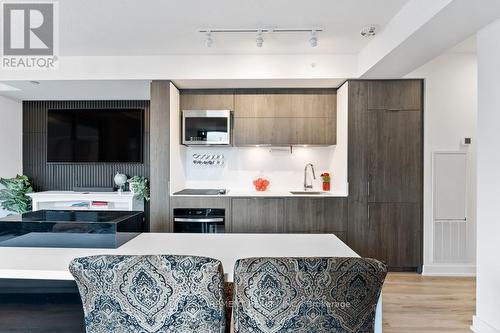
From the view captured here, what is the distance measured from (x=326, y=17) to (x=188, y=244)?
215 cm

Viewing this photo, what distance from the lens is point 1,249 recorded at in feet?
5.18

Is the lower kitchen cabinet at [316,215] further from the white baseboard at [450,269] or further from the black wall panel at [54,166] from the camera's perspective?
the black wall panel at [54,166]

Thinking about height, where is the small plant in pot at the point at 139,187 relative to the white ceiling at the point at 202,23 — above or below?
below

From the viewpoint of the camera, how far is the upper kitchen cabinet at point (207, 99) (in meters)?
3.77

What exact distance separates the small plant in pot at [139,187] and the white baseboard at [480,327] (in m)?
3.93

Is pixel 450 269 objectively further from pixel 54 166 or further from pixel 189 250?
pixel 54 166

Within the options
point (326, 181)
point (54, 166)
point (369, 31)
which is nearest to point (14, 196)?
point (54, 166)

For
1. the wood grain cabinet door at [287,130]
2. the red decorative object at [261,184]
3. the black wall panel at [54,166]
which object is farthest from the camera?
the black wall panel at [54,166]

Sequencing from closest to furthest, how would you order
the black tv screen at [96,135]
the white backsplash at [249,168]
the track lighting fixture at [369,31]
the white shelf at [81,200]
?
the track lighting fixture at [369,31] → the white backsplash at [249,168] → the white shelf at [81,200] → the black tv screen at [96,135]

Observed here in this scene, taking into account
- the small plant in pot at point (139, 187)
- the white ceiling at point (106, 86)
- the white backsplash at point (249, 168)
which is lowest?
the small plant in pot at point (139, 187)

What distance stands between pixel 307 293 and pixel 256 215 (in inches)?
96.3

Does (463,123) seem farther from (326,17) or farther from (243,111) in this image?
(243,111)

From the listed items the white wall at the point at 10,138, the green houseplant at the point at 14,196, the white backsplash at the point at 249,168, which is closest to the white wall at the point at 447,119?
the white backsplash at the point at 249,168

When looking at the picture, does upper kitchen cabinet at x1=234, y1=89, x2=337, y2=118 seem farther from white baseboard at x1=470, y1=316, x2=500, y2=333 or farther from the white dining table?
white baseboard at x1=470, y1=316, x2=500, y2=333
